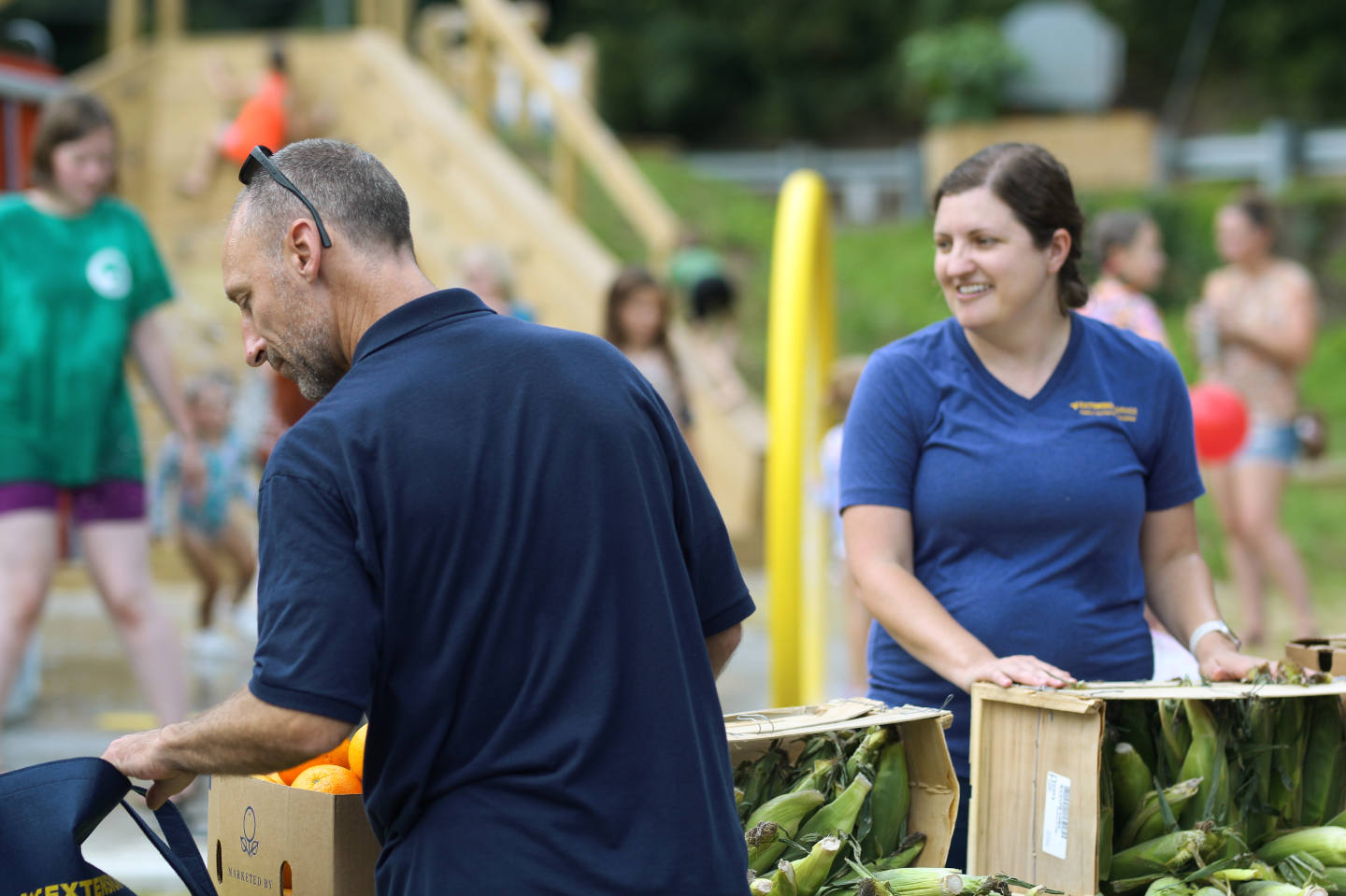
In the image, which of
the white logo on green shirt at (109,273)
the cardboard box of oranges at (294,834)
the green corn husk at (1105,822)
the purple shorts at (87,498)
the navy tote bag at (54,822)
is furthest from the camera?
the white logo on green shirt at (109,273)

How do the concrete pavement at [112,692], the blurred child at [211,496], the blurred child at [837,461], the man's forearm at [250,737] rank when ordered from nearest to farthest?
the man's forearm at [250,737] → the concrete pavement at [112,692] → the blurred child at [837,461] → the blurred child at [211,496]

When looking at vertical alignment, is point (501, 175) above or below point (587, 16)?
below

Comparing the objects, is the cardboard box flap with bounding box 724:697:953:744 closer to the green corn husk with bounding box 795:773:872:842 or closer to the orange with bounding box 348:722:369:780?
the green corn husk with bounding box 795:773:872:842

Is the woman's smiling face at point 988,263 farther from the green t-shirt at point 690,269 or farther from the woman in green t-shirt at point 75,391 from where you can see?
the green t-shirt at point 690,269

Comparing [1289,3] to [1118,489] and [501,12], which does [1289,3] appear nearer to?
[501,12]

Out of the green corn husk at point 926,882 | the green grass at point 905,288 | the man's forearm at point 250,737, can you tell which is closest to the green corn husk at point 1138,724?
the green corn husk at point 926,882

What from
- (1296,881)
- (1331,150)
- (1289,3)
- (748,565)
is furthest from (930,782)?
(1289,3)

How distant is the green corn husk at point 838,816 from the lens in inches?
102

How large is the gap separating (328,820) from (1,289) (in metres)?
Answer: 3.08

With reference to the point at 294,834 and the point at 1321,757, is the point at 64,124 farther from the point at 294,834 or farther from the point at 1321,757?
the point at 1321,757

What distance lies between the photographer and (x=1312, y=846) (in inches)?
109

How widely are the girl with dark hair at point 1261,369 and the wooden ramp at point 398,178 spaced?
3.27m

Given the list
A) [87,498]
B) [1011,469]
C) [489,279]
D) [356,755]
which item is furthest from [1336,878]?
[489,279]

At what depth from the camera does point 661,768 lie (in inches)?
76.8
